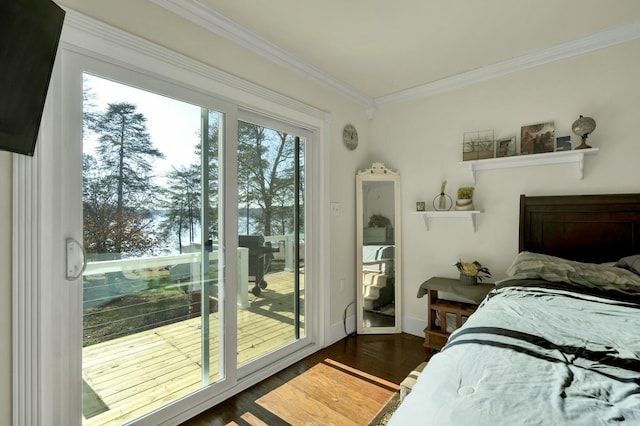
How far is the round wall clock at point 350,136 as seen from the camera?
3.06 metres

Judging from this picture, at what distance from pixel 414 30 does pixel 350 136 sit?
3.94 feet

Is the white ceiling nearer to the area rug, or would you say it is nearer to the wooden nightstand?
the wooden nightstand

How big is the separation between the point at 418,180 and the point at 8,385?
317 centimetres

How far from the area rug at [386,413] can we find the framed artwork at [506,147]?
214 centimetres

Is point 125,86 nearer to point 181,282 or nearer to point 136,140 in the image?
point 136,140

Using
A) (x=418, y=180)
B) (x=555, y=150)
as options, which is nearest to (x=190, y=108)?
(x=418, y=180)

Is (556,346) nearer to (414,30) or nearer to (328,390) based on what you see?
(328,390)

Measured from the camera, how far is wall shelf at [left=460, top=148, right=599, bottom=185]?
2.19 metres

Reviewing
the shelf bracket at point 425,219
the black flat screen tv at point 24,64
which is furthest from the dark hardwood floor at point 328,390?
the black flat screen tv at point 24,64

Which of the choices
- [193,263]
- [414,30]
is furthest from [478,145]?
[193,263]

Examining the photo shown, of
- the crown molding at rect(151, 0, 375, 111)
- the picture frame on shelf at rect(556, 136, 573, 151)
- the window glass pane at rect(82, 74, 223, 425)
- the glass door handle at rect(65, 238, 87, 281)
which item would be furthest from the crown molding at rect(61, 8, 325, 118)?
the picture frame on shelf at rect(556, 136, 573, 151)

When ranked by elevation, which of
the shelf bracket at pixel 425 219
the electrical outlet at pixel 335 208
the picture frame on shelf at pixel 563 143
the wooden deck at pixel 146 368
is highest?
the picture frame on shelf at pixel 563 143

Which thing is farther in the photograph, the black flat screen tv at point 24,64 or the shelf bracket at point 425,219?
the shelf bracket at point 425,219

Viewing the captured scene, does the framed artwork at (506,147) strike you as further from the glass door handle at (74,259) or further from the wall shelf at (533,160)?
the glass door handle at (74,259)
